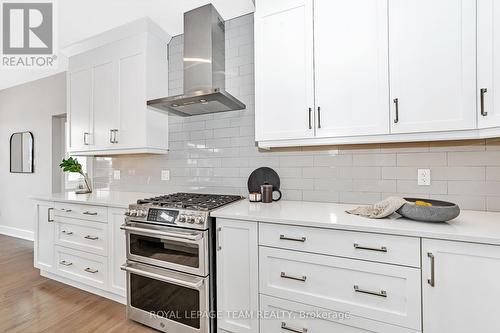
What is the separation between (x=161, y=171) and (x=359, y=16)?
7.75 feet

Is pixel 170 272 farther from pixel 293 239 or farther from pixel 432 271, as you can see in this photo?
pixel 432 271


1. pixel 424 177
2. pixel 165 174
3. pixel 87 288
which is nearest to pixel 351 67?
pixel 424 177

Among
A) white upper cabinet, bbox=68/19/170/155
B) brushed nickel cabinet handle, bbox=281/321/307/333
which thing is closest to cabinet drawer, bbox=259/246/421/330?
brushed nickel cabinet handle, bbox=281/321/307/333

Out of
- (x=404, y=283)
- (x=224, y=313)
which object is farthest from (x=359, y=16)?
(x=224, y=313)

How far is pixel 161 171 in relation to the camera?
271 centimetres

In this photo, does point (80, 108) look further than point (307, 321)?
Yes

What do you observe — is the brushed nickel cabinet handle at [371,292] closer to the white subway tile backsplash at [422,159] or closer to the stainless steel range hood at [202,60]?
the white subway tile backsplash at [422,159]

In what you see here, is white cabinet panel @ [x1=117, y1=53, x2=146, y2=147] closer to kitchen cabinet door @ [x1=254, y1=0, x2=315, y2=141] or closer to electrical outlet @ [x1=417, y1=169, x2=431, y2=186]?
kitchen cabinet door @ [x1=254, y1=0, x2=315, y2=141]

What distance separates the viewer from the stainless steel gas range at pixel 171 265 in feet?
5.30

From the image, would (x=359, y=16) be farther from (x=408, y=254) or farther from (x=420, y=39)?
(x=408, y=254)

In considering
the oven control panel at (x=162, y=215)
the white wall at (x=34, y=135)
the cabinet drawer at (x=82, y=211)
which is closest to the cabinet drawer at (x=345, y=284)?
the oven control panel at (x=162, y=215)

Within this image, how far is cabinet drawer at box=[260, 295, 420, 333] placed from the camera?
1273 mm

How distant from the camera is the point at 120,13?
2.25m

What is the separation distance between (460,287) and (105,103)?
326cm
